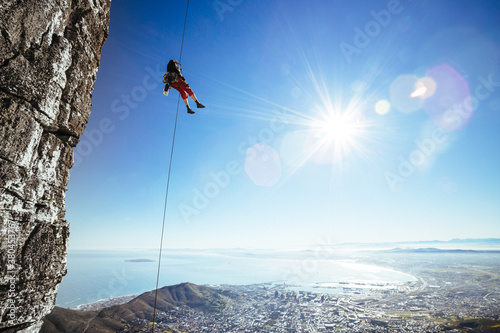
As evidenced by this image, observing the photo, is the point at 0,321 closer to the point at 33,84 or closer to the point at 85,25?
the point at 33,84

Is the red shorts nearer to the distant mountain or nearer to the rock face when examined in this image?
the rock face

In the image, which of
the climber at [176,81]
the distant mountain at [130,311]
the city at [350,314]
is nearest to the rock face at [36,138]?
the climber at [176,81]

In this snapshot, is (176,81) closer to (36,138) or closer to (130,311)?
(36,138)

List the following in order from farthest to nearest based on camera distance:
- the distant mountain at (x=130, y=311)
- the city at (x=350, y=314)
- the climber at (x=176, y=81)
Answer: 1. the city at (x=350, y=314)
2. the distant mountain at (x=130, y=311)
3. the climber at (x=176, y=81)

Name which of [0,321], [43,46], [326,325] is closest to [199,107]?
[43,46]

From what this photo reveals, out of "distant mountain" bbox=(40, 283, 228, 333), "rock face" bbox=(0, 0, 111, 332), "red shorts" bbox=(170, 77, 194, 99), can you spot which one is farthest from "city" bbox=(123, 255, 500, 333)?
"rock face" bbox=(0, 0, 111, 332)

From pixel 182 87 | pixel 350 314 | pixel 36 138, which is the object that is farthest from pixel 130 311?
pixel 36 138

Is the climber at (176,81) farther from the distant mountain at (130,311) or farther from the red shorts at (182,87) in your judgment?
the distant mountain at (130,311)

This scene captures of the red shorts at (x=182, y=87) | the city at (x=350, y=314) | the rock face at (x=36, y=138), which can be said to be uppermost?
the red shorts at (x=182, y=87)
